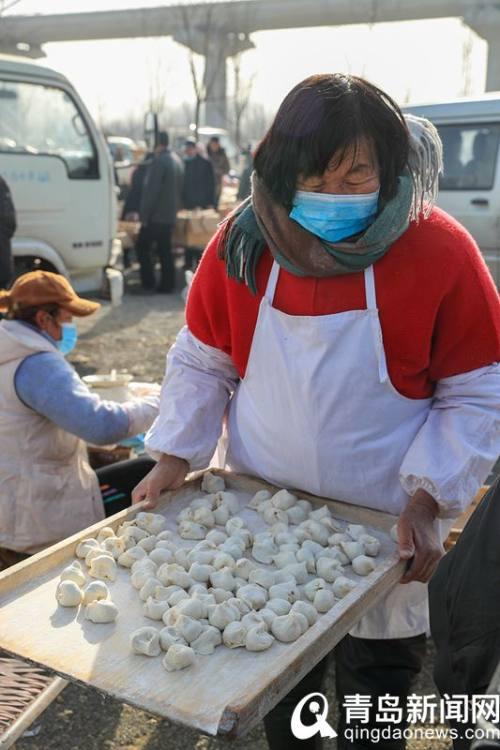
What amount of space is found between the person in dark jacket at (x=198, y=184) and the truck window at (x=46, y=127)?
4842 millimetres

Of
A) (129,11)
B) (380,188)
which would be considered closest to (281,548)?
(380,188)

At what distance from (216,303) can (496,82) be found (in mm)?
28104

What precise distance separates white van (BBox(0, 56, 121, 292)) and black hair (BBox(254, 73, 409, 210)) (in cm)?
525

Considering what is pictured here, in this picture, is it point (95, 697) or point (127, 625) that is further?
point (95, 697)

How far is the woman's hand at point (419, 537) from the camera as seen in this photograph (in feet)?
5.93

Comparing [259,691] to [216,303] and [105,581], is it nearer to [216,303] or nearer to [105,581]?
[105,581]

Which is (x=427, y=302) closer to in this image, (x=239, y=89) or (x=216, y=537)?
(x=216, y=537)

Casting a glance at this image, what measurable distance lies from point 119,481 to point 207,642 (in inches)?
70.0

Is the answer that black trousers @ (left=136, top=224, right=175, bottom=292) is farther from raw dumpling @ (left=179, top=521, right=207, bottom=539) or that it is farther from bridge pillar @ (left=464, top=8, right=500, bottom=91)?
bridge pillar @ (left=464, top=8, right=500, bottom=91)

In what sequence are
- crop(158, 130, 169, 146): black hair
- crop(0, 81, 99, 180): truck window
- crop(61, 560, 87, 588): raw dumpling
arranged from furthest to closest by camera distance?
crop(158, 130, 169, 146): black hair < crop(0, 81, 99, 180): truck window < crop(61, 560, 87, 588): raw dumpling

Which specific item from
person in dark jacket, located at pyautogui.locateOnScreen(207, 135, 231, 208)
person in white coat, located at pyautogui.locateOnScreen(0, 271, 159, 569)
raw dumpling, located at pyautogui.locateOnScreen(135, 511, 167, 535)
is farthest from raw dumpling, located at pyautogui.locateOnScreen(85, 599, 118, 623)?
person in dark jacket, located at pyautogui.locateOnScreen(207, 135, 231, 208)

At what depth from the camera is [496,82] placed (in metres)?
27.3

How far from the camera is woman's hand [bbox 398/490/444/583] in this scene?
1809 millimetres

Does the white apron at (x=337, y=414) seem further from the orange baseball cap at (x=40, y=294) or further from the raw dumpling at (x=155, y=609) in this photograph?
the orange baseball cap at (x=40, y=294)
